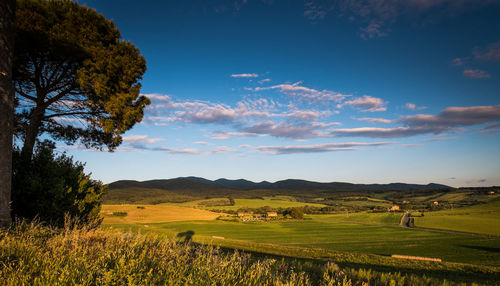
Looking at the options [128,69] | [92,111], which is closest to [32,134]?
[92,111]

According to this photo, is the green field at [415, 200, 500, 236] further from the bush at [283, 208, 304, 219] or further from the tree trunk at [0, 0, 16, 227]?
the tree trunk at [0, 0, 16, 227]

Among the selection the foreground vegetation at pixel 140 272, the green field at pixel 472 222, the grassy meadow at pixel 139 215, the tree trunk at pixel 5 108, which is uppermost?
the tree trunk at pixel 5 108

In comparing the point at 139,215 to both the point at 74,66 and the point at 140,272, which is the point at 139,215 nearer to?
the point at 74,66

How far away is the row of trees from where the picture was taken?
1052cm

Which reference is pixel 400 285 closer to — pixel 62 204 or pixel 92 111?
pixel 62 204

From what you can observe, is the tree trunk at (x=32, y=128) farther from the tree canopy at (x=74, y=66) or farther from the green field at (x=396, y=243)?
the green field at (x=396, y=243)

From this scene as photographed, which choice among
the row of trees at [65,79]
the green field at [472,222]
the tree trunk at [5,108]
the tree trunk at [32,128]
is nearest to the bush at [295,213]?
the green field at [472,222]

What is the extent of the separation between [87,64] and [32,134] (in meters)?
4.44

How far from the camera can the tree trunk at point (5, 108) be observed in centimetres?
742

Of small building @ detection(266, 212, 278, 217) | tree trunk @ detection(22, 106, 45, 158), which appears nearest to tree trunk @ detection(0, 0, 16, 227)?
tree trunk @ detection(22, 106, 45, 158)

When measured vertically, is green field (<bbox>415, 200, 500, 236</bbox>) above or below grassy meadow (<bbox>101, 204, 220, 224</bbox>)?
below

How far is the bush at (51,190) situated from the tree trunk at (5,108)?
4.66 feet

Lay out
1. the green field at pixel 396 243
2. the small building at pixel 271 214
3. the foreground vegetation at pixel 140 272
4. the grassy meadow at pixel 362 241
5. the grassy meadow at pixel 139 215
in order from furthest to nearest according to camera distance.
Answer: the small building at pixel 271 214 < the grassy meadow at pixel 139 215 < the green field at pixel 396 243 < the grassy meadow at pixel 362 241 < the foreground vegetation at pixel 140 272

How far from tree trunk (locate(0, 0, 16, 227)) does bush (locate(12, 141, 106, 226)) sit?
142cm
